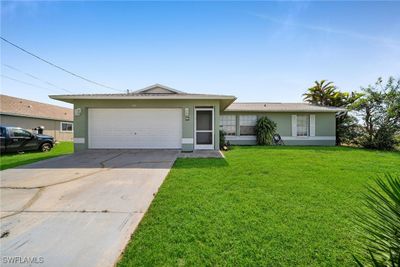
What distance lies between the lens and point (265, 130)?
44.2 ft

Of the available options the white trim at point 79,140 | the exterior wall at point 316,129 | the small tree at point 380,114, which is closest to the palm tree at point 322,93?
the small tree at point 380,114

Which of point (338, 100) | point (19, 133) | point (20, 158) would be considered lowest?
point (20, 158)

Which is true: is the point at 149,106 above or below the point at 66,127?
above

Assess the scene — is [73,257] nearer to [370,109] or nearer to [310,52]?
[310,52]

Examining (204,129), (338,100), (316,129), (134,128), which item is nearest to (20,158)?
(134,128)

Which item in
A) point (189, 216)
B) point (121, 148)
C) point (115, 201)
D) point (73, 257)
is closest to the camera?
point (73, 257)

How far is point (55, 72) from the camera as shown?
15.5m

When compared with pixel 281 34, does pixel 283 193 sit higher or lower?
lower

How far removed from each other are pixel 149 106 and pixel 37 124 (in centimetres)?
1442

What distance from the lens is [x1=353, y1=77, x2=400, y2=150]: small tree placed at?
12445mm

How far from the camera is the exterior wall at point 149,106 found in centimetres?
997

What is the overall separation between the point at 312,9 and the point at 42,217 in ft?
35.1

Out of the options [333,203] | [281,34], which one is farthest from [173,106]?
[333,203]

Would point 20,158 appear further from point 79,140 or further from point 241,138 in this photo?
point 241,138
